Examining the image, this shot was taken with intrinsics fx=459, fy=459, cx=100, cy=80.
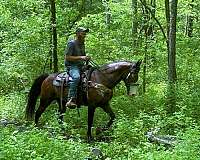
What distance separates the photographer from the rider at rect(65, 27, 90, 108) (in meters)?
12.2

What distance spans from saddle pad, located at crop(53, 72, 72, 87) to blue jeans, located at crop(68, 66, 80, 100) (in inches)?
8.2

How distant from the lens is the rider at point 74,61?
481 inches

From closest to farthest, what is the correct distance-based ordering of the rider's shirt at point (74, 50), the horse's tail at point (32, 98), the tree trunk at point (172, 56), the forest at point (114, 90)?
the forest at point (114, 90) → the rider's shirt at point (74, 50) → the tree trunk at point (172, 56) → the horse's tail at point (32, 98)

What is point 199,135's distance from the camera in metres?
8.25

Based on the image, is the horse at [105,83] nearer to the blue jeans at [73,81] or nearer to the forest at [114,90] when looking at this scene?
the blue jeans at [73,81]

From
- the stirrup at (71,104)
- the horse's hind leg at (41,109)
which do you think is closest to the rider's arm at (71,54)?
the stirrup at (71,104)

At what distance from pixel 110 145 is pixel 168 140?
1.30 metres

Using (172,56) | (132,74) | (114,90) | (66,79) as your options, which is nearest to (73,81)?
(66,79)

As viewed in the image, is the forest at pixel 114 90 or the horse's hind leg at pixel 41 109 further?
the horse's hind leg at pixel 41 109

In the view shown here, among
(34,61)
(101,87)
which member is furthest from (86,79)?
(34,61)

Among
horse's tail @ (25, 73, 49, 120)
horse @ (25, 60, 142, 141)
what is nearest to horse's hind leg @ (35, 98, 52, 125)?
horse's tail @ (25, 73, 49, 120)

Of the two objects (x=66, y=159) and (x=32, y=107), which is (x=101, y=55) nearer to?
(x=32, y=107)

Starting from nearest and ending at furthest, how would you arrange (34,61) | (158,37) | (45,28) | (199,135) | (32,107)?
(199,135), (32,107), (45,28), (34,61), (158,37)

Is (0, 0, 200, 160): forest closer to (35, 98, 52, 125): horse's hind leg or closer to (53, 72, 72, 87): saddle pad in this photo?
(35, 98, 52, 125): horse's hind leg
